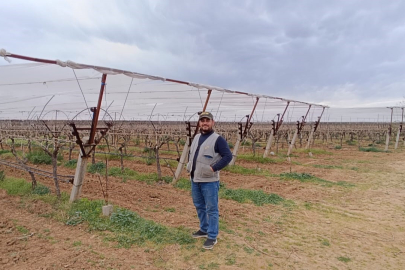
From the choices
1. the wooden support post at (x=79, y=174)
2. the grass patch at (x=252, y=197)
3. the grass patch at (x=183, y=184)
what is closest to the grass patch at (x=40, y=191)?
the wooden support post at (x=79, y=174)

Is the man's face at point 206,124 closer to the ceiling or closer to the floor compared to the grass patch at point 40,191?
closer to the ceiling

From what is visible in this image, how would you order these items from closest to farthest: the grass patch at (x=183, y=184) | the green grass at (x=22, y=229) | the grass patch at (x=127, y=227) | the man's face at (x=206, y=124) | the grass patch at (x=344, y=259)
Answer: the grass patch at (x=344, y=259)
the man's face at (x=206, y=124)
the grass patch at (x=127, y=227)
the green grass at (x=22, y=229)
the grass patch at (x=183, y=184)

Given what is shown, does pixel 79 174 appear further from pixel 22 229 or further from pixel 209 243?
pixel 209 243

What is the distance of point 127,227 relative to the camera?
407cm

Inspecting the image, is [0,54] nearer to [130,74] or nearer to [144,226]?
[130,74]

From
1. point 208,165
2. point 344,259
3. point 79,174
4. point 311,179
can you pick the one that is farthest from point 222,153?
point 311,179

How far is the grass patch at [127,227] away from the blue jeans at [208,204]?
13.7 inches

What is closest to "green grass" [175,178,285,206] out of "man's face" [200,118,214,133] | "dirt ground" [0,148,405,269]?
"dirt ground" [0,148,405,269]

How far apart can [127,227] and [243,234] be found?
1.81 m

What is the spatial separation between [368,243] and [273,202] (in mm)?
2079

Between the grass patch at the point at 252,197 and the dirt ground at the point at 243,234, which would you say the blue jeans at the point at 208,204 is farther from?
the grass patch at the point at 252,197

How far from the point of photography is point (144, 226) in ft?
13.3

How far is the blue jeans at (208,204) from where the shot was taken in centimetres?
344

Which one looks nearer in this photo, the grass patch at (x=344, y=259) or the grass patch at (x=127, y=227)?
the grass patch at (x=344, y=259)
